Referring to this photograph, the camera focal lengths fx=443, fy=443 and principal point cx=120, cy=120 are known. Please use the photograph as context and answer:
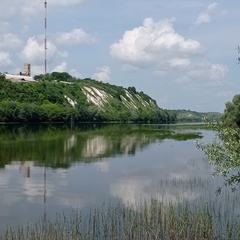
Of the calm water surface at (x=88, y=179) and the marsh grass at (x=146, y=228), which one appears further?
the calm water surface at (x=88, y=179)

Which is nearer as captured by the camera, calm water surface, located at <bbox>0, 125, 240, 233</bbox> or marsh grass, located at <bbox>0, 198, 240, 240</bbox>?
marsh grass, located at <bbox>0, 198, 240, 240</bbox>

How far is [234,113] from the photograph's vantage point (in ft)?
194

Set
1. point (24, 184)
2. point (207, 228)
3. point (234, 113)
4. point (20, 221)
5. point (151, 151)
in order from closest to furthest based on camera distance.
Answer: point (207, 228) → point (20, 221) → point (24, 184) → point (234, 113) → point (151, 151)

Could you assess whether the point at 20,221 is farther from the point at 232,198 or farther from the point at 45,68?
the point at 45,68

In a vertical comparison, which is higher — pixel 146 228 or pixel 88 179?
pixel 146 228

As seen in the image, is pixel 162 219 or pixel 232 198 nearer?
pixel 162 219

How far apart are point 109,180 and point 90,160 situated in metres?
14.7

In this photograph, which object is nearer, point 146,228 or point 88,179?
point 146,228

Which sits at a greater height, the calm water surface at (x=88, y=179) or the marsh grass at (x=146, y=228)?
the marsh grass at (x=146, y=228)

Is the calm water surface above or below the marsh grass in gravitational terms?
below

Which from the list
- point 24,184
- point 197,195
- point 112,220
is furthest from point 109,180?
point 112,220

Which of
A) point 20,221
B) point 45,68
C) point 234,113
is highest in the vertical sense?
point 45,68

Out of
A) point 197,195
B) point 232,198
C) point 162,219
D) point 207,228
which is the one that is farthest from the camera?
point 197,195

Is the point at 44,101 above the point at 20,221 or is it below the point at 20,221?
above
